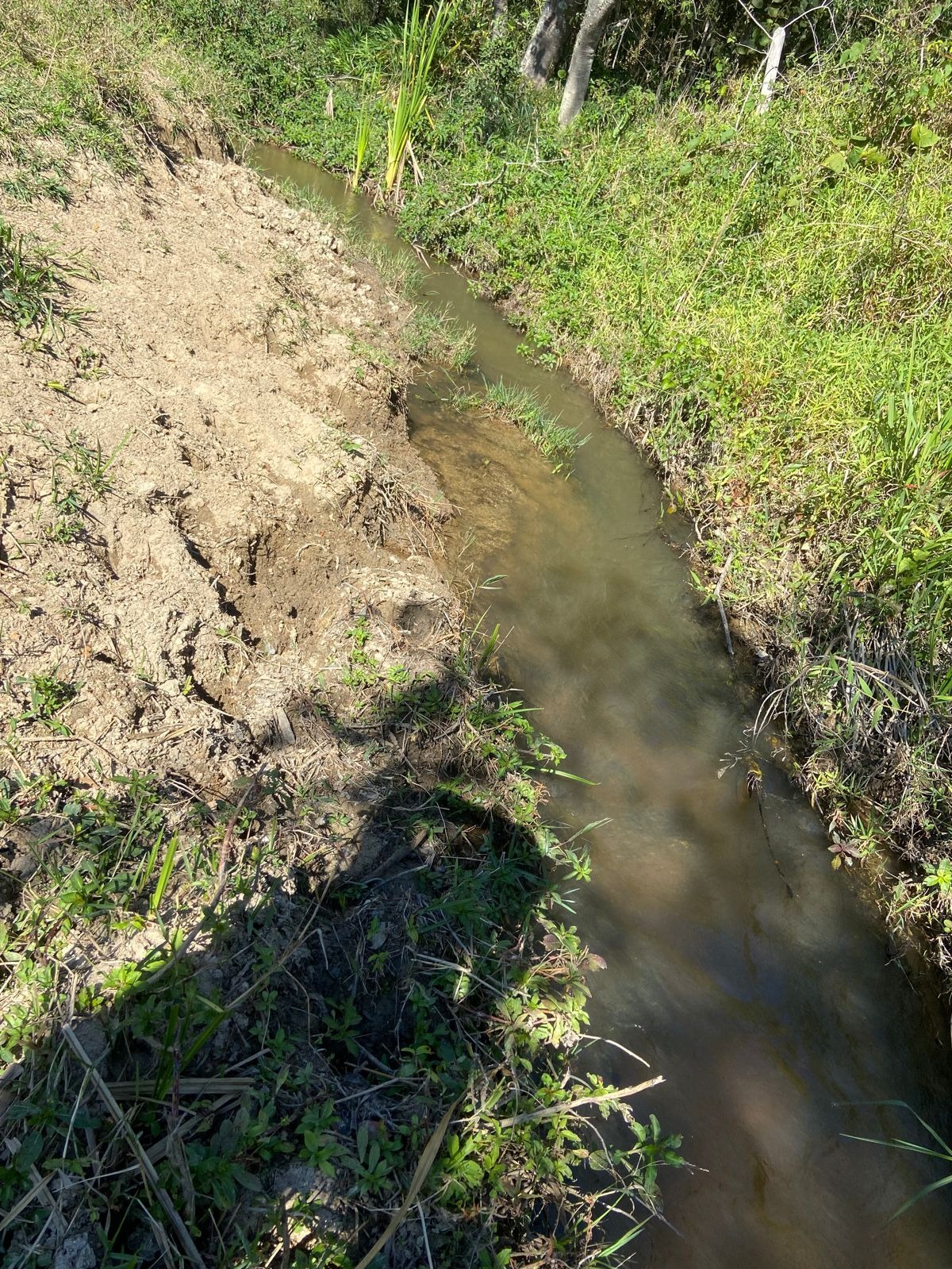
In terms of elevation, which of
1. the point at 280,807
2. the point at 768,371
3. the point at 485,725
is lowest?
the point at 280,807

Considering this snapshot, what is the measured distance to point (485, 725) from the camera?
3082mm

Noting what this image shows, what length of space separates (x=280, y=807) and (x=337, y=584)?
4.18 feet

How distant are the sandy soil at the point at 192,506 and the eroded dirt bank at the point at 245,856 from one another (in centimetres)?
1

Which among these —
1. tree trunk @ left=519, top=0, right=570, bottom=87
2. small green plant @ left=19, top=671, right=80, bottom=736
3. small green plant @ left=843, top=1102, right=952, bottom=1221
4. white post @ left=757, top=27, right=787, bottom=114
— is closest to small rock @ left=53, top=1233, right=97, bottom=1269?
small green plant @ left=19, top=671, right=80, bottom=736

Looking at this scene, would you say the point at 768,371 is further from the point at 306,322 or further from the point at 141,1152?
the point at 141,1152

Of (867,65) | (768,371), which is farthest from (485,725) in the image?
(867,65)

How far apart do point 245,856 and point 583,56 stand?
1094 centimetres

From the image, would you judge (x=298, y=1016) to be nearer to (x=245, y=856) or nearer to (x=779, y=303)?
(x=245, y=856)

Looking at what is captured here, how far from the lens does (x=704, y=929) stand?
301cm

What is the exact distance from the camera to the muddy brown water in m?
2.38

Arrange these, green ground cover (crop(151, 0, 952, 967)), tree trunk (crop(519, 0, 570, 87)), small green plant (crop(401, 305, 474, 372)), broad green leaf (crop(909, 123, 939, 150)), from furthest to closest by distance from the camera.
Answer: tree trunk (crop(519, 0, 570, 87))
broad green leaf (crop(909, 123, 939, 150))
small green plant (crop(401, 305, 474, 372))
green ground cover (crop(151, 0, 952, 967))

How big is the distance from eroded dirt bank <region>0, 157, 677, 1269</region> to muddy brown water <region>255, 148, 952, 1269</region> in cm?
30

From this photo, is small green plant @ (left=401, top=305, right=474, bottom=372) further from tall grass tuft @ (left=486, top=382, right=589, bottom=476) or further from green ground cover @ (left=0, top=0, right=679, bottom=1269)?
green ground cover @ (left=0, top=0, right=679, bottom=1269)

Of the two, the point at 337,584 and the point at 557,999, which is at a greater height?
the point at 337,584
